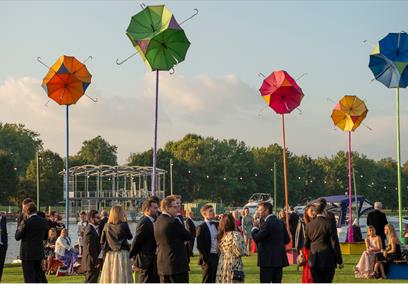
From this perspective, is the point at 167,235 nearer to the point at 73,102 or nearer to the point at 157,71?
the point at 157,71

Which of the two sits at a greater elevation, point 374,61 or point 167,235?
point 374,61

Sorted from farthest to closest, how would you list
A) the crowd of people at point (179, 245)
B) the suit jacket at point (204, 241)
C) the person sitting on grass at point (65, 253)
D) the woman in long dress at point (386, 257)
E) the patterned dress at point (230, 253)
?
the person sitting on grass at point (65, 253), the woman in long dress at point (386, 257), the suit jacket at point (204, 241), the patterned dress at point (230, 253), the crowd of people at point (179, 245)

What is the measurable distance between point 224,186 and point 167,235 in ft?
Answer: 396

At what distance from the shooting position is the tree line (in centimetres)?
11869

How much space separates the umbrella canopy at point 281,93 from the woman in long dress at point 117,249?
1163 centimetres

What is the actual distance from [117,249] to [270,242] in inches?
104

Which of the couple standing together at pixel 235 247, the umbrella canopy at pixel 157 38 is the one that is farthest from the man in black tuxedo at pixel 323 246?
the umbrella canopy at pixel 157 38

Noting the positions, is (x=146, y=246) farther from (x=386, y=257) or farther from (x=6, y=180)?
(x=6, y=180)

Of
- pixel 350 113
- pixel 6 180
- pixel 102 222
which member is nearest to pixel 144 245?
pixel 102 222

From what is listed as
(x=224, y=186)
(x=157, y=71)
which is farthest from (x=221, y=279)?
(x=224, y=186)

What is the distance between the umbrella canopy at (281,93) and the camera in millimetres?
25734

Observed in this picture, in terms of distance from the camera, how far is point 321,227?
14.5m

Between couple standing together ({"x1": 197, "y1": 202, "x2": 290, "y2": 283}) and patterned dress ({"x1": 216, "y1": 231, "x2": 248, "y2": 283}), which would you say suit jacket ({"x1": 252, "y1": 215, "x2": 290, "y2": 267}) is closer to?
couple standing together ({"x1": 197, "y1": 202, "x2": 290, "y2": 283})

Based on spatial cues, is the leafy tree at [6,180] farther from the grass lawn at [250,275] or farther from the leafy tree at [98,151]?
the grass lawn at [250,275]
